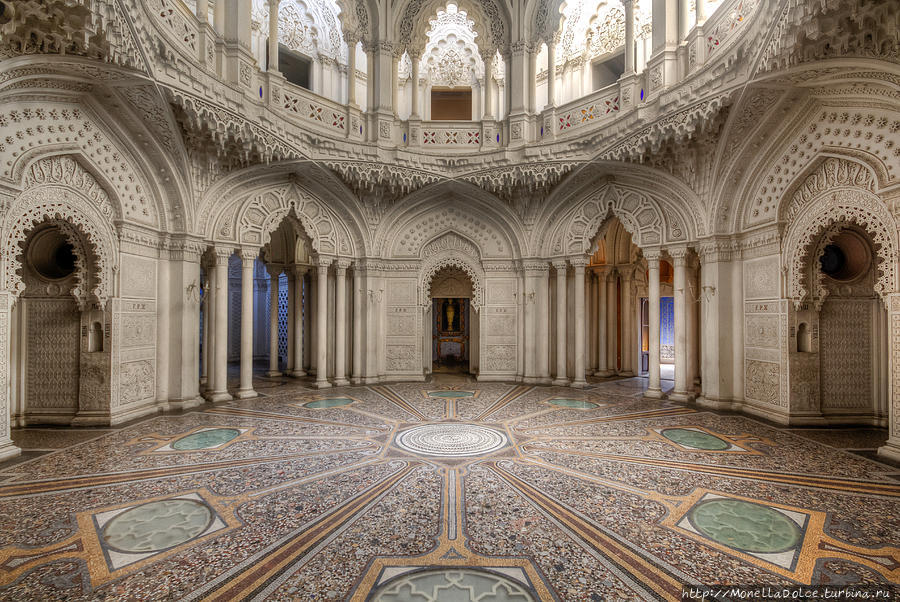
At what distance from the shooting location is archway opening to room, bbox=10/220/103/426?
6.26 metres

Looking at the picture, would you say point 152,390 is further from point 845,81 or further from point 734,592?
point 845,81

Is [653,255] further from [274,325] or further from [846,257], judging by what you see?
[274,325]

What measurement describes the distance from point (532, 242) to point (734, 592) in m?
8.54

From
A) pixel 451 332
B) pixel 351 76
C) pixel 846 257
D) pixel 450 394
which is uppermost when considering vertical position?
pixel 351 76

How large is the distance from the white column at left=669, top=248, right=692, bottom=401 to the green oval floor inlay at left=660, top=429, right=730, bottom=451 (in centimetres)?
241

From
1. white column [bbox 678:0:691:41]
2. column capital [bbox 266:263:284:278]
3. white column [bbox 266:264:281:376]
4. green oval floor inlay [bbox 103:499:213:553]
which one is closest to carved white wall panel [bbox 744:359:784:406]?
white column [bbox 678:0:691:41]

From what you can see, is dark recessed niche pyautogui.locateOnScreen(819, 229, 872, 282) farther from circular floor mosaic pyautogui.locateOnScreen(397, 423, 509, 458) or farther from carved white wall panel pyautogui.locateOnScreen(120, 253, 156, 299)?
carved white wall panel pyautogui.locateOnScreen(120, 253, 156, 299)

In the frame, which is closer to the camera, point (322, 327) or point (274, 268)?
point (322, 327)

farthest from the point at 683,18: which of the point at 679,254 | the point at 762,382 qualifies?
the point at 762,382

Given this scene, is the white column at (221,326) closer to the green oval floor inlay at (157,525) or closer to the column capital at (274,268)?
the column capital at (274,268)

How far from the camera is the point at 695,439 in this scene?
18.9 feet

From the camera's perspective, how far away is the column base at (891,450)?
479 centimetres

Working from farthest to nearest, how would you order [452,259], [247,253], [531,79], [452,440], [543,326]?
[452,259]
[543,326]
[531,79]
[247,253]
[452,440]

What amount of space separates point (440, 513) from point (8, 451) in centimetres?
529
